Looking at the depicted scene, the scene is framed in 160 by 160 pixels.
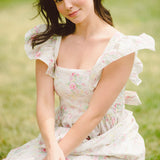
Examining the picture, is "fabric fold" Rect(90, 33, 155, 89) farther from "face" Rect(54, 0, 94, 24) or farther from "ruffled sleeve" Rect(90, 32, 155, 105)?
"face" Rect(54, 0, 94, 24)

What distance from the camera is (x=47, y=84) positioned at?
2.45 m

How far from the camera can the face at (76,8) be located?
7.29 ft

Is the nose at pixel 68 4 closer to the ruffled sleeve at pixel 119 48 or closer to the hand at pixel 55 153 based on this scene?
the ruffled sleeve at pixel 119 48

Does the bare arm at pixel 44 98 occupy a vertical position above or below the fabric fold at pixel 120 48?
below

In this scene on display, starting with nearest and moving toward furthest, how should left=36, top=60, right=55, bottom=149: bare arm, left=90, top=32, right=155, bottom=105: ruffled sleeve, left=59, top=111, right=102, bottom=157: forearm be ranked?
left=90, top=32, right=155, bottom=105: ruffled sleeve < left=59, top=111, right=102, bottom=157: forearm < left=36, top=60, right=55, bottom=149: bare arm

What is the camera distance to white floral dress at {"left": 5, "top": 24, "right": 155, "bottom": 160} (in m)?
2.15

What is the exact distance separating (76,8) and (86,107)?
0.70m

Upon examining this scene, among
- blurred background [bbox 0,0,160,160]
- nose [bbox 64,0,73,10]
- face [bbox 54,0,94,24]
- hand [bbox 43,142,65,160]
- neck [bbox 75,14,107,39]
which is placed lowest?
blurred background [bbox 0,0,160,160]

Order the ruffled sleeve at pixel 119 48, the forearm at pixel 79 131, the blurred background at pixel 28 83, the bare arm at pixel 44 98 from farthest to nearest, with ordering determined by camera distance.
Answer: the blurred background at pixel 28 83, the bare arm at pixel 44 98, the forearm at pixel 79 131, the ruffled sleeve at pixel 119 48

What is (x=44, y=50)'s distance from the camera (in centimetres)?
248

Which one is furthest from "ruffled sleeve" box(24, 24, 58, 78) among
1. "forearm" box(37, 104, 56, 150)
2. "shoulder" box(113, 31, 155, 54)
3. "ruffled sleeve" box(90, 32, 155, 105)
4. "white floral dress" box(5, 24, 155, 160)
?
"shoulder" box(113, 31, 155, 54)

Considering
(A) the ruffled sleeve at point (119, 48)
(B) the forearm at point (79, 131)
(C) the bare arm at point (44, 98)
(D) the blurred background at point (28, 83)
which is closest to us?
(A) the ruffled sleeve at point (119, 48)

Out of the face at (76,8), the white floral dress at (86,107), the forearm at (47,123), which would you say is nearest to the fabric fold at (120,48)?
the white floral dress at (86,107)

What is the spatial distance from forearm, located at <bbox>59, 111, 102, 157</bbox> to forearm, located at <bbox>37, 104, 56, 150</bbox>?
9cm
